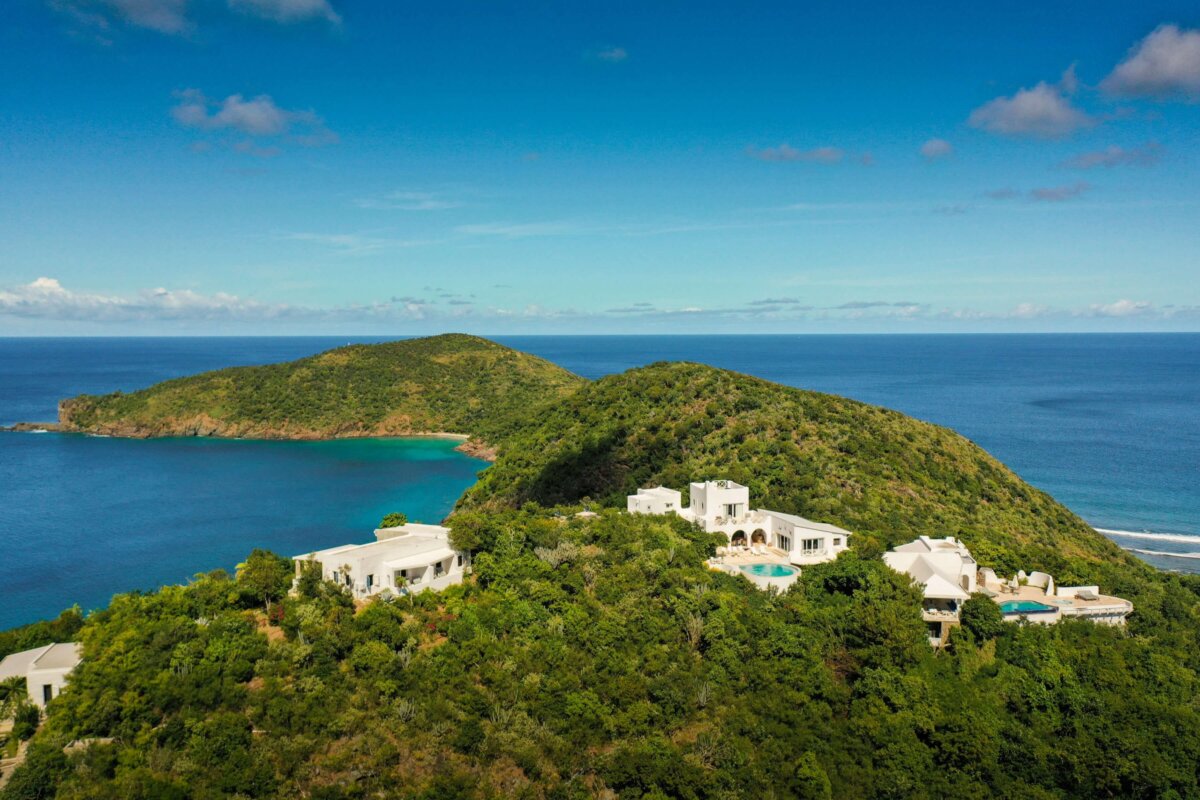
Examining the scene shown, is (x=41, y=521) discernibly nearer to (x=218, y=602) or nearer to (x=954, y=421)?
(x=218, y=602)

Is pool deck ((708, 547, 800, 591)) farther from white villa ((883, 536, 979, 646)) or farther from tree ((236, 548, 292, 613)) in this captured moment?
tree ((236, 548, 292, 613))

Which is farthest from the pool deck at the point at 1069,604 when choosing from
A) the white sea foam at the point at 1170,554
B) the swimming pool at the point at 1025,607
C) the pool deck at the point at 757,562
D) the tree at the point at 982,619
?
the white sea foam at the point at 1170,554

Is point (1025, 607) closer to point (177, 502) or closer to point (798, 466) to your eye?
point (798, 466)

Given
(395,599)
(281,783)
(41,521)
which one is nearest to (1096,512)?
(395,599)

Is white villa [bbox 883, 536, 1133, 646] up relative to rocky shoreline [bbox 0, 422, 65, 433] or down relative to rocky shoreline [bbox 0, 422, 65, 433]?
up

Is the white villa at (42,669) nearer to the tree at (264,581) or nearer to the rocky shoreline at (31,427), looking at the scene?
the tree at (264,581)

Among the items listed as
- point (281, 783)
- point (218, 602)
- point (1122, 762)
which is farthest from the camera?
point (218, 602)

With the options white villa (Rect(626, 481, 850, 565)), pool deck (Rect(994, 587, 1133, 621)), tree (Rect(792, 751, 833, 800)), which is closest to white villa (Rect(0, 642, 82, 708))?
tree (Rect(792, 751, 833, 800))
